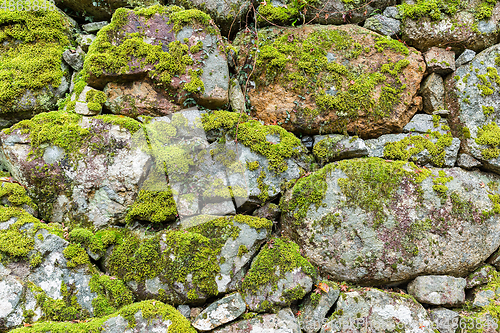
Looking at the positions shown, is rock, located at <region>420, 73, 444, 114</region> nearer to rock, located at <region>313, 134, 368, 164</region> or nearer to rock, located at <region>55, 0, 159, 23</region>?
rock, located at <region>313, 134, 368, 164</region>

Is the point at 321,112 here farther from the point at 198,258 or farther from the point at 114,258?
the point at 114,258

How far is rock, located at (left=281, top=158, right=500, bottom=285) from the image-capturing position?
4.13m

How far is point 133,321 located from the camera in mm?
3545

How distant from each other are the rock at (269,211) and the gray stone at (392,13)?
13.2 ft

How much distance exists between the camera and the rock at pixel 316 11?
5055 mm

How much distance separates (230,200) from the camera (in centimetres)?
438

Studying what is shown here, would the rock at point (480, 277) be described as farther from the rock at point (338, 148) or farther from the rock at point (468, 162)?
the rock at point (338, 148)

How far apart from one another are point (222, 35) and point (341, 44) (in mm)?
2147

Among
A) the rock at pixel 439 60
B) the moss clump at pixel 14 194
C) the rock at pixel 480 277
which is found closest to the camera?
the moss clump at pixel 14 194

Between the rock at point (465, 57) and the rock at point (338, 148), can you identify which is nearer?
the rock at point (338, 148)

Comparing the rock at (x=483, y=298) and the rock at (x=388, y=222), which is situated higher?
the rock at (x=388, y=222)

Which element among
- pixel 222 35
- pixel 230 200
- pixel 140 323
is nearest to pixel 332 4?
pixel 222 35

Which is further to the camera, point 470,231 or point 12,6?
point 12,6

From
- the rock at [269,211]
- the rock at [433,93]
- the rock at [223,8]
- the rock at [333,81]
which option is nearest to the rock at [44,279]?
the rock at [269,211]
